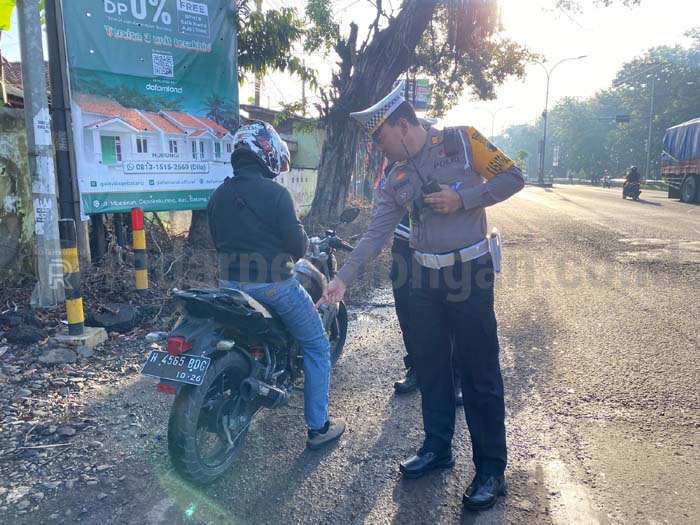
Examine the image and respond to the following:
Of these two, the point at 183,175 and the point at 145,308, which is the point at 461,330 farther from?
the point at 183,175

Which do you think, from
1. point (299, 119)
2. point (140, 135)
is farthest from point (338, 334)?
point (299, 119)

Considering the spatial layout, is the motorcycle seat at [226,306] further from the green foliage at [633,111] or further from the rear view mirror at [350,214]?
the green foliage at [633,111]

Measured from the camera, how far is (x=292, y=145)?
20.5m

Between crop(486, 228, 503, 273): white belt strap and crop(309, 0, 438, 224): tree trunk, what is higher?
crop(309, 0, 438, 224): tree trunk

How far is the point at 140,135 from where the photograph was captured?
6.20m

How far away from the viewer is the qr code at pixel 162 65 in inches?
249

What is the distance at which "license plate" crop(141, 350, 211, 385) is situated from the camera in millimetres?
2633

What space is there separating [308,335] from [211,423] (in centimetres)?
74

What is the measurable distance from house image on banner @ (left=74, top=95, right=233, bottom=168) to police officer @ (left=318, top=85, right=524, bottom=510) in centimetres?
403

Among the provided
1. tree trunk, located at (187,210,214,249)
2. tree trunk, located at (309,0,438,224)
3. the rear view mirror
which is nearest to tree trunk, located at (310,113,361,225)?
tree trunk, located at (309,0,438,224)

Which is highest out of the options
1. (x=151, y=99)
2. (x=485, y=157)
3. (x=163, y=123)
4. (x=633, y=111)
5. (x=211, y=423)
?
(x=633, y=111)

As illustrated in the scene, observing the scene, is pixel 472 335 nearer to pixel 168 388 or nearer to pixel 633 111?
pixel 168 388

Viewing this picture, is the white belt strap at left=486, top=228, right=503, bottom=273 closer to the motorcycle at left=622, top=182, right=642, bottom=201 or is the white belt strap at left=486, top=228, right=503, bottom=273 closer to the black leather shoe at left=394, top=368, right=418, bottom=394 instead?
the black leather shoe at left=394, top=368, right=418, bottom=394

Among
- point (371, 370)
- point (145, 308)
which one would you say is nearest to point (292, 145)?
point (145, 308)
